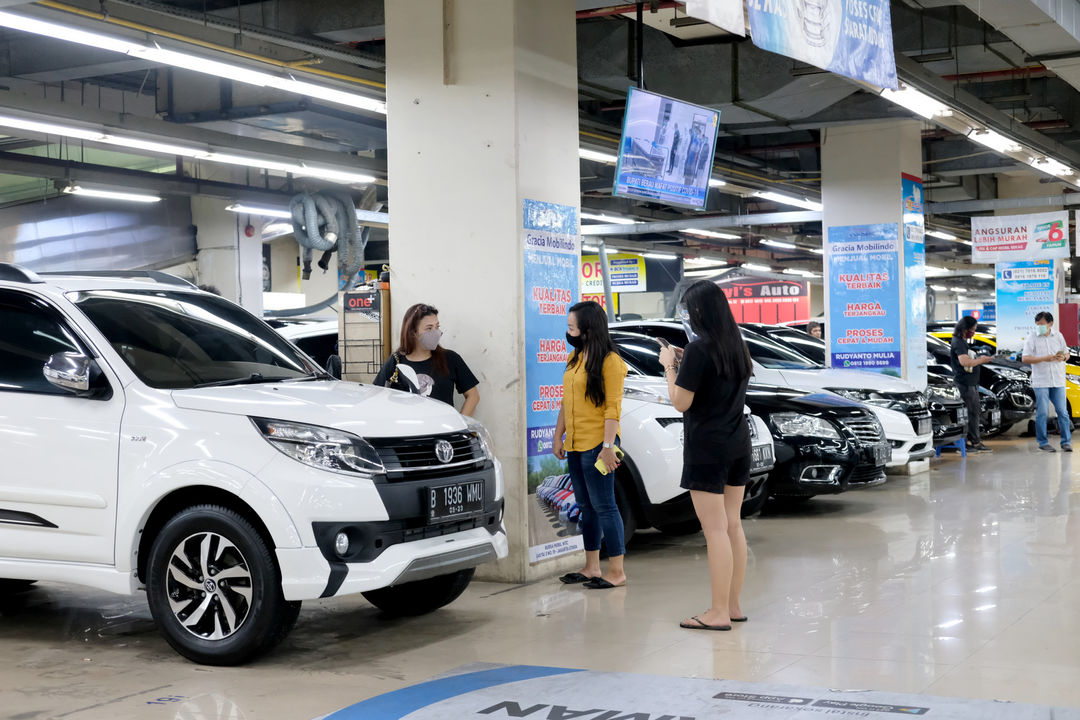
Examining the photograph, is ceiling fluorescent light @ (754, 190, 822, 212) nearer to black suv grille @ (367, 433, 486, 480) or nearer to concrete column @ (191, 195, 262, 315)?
concrete column @ (191, 195, 262, 315)

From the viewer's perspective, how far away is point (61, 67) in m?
11.6

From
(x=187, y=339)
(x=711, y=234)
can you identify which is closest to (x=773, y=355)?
(x=187, y=339)

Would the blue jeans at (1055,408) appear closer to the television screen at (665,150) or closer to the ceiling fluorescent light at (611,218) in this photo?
the television screen at (665,150)

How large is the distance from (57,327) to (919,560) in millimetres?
5452

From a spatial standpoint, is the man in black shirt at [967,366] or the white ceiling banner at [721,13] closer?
the white ceiling banner at [721,13]

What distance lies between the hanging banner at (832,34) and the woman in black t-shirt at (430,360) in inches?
101

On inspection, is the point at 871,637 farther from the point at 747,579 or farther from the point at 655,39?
the point at 655,39

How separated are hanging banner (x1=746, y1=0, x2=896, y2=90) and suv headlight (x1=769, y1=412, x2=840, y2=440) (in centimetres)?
322

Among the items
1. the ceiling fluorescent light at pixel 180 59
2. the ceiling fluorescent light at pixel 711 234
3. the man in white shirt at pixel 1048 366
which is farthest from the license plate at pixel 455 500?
the ceiling fluorescent light at pixel 711 234

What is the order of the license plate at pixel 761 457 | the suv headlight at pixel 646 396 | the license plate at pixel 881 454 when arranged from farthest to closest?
the license plate at pixel 881 454
the license plate at pixel 761 457
the suv headlight at pixel 646 396

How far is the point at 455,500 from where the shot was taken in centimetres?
555

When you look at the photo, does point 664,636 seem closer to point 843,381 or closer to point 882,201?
point 843,381

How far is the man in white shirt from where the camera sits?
14.0 meters

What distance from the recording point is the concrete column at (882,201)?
13727mm
